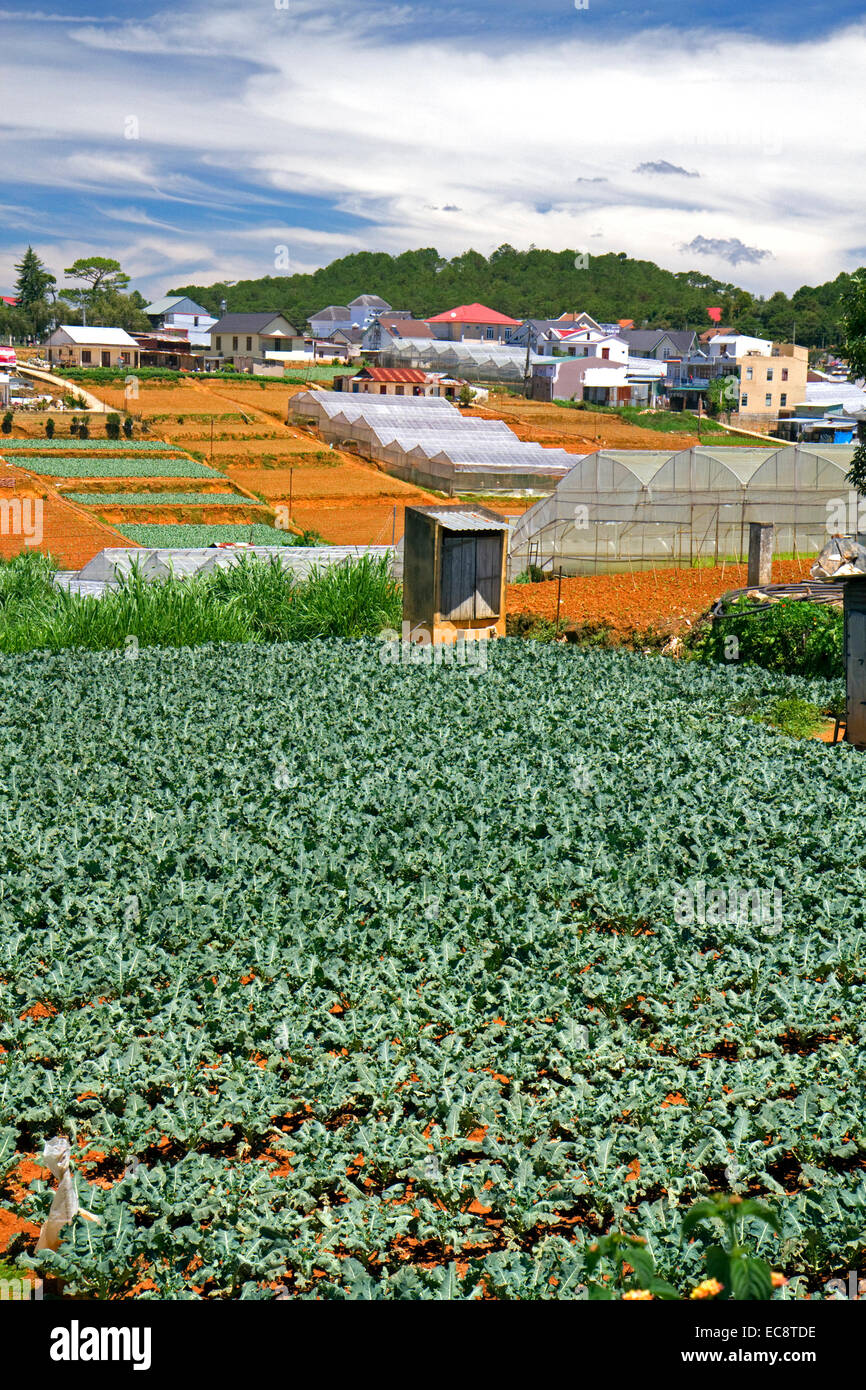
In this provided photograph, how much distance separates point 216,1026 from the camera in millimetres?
5832

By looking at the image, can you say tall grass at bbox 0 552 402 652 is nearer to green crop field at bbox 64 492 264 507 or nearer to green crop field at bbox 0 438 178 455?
green crop field at bbox 64 492 264 507

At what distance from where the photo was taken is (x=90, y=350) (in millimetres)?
84875

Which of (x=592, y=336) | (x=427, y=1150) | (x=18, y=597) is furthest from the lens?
(x=592, y=336)

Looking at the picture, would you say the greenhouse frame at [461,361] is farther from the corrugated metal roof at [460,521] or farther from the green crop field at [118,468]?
the corrugated metal roof at [460,521]

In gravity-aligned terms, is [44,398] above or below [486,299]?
below

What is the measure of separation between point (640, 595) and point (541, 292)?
505ft

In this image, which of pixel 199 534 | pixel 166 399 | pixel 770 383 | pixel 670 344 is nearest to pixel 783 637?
pixel 199 534

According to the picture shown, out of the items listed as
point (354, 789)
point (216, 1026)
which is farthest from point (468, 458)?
point (216, 1026)

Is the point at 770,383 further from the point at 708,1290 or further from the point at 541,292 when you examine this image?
the point at 708,1290

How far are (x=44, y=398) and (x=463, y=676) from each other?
55.7 m

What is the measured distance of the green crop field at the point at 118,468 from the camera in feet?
150

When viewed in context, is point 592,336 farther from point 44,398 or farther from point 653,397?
point 44,398

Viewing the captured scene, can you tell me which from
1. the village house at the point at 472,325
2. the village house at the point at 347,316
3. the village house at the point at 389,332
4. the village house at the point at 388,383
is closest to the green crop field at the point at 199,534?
the village house at the point at 388,383

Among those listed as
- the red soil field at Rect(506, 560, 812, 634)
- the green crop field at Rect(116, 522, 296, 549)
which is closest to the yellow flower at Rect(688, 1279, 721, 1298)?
the red soil field at Rect(506, 560, 812, 634)
